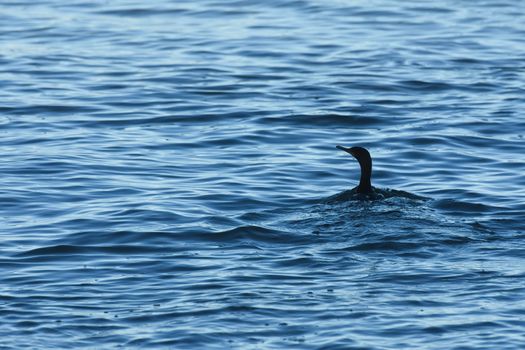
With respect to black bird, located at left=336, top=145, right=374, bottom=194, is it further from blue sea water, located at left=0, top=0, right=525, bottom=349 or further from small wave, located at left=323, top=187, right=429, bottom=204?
blue sea water, located at left=0, top=0, right=525, bottom=349

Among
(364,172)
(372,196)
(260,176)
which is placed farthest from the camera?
(260,176)

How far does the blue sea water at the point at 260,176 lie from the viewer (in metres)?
11.0

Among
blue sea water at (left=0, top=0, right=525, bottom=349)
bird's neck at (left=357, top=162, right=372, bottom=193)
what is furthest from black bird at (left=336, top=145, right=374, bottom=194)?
blue sea water at (left=0, top=0, right=525, bottom=349)

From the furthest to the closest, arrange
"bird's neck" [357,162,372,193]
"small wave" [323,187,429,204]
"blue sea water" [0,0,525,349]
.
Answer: "bird's neck" [357,162,372,193] < "small wave" [323,187,429,204] < "blue sea water" [0,0,525,349]

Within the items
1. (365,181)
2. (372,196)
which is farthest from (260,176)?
(372,196)

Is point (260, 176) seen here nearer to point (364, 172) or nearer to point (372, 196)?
point (364, 172)

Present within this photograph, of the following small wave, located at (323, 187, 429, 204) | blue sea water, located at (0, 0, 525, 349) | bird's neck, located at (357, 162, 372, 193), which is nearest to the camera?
blue sea water, located at (0, 0, 525, 349)

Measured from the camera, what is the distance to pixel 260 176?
16.3m

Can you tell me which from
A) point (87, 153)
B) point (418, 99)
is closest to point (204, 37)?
point (418, 99)

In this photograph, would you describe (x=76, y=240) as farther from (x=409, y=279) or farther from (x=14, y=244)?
(x=409, y=279)

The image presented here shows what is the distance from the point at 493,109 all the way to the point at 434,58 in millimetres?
3957

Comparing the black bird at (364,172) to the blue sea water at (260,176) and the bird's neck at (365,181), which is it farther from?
the blue sea water at (260,176)

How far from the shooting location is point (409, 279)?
1185 centimetres

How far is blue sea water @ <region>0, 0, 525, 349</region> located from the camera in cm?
1098
